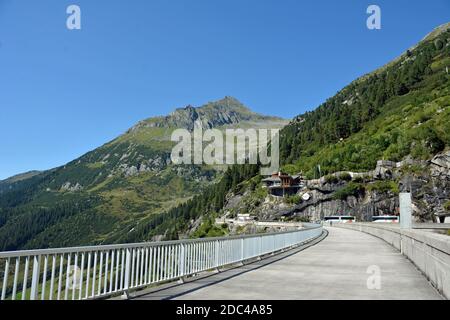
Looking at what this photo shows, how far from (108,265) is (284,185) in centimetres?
9483

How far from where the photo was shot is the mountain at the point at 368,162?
75.5m

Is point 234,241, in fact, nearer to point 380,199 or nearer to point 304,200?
point 380,199

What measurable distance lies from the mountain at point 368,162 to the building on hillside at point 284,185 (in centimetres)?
277

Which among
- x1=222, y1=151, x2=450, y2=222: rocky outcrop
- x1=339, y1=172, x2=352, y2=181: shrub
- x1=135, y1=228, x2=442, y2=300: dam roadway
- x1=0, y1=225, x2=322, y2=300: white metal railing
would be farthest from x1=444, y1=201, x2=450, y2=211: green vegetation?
x1=0, y1=225, x2=322, y2=300: white metal railing

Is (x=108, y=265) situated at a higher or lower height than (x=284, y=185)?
lower

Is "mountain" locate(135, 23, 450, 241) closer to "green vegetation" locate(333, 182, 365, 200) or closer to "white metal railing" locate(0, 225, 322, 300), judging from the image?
"green vegetation" locate(333, 182, 365, 200)

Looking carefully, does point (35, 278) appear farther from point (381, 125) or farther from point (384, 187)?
point (381, 125)

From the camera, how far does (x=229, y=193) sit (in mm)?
130250

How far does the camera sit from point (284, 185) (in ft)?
331

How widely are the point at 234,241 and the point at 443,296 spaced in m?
7.60

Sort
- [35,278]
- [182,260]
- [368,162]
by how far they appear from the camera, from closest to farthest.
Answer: [35,278] → [182,260] → [368,162]

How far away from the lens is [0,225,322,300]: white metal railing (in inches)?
231

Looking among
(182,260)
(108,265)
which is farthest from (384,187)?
(108,265)
